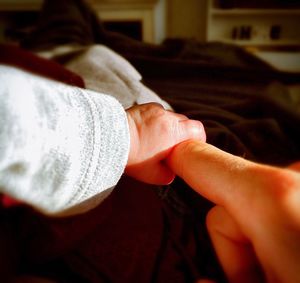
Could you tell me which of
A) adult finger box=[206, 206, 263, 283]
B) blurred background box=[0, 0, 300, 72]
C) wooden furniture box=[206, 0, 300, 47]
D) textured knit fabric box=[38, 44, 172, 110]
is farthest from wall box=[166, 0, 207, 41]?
adult finger box=[206, 206, 263, 283]

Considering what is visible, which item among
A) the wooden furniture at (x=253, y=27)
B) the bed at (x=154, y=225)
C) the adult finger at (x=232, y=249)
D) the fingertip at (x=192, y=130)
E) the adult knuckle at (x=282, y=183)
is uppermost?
the adult knuckle at (x=282, y=183)

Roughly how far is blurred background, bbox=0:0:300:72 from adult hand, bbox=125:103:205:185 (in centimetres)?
145

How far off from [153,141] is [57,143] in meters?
0.11

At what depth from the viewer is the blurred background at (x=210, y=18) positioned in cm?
168

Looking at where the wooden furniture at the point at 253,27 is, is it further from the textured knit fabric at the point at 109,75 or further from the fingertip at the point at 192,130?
the fingertip at the point at 192,130

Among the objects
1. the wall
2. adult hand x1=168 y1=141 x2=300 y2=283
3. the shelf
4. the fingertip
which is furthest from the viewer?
the wall

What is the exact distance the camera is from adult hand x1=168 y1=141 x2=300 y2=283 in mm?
170

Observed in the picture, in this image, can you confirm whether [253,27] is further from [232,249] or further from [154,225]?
[232,249]

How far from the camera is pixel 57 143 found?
0.25 metres

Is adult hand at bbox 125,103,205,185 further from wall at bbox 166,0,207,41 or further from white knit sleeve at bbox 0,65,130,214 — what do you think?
wall at bbox 166,0,207,41

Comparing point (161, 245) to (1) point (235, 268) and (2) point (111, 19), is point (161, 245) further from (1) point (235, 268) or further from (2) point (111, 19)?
(2) point (111, 19)

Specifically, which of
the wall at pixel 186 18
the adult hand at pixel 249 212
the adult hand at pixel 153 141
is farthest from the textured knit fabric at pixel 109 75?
the wall at pixel 186 18

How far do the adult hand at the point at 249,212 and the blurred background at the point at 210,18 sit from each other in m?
1.53

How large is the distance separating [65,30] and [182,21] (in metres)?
1.24
